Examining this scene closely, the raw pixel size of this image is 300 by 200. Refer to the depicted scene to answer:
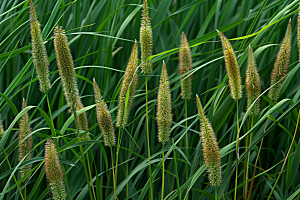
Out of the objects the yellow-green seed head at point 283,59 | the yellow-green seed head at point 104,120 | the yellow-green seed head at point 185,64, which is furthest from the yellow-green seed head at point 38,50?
the yellow-green seed head at point 283,59

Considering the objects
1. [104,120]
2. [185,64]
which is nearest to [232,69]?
[185,64]

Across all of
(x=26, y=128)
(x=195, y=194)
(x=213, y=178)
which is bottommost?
(x=195, y=194)

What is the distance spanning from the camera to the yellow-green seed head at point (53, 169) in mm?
1420

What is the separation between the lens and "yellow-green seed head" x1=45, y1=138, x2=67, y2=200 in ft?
4.66

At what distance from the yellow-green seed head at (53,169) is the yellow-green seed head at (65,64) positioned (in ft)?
0.84

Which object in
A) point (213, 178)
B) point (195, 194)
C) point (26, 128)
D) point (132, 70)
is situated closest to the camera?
point (213, 178)

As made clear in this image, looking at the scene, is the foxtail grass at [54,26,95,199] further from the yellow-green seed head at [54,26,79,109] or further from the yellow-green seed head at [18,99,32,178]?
the yellow-green seed head at [18,99,32,178]

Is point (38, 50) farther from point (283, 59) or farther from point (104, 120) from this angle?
point (283, 59)

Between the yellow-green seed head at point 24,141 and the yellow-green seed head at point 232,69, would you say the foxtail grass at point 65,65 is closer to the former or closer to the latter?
the yellow-green seed head at point 24,141

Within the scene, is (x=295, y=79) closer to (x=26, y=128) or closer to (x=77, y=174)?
(x=77, y=174)

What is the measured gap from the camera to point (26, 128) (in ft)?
6.11

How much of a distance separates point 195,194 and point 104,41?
158cm

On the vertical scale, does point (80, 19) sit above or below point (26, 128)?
above

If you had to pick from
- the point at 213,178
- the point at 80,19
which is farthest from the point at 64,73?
the point at 80,19
